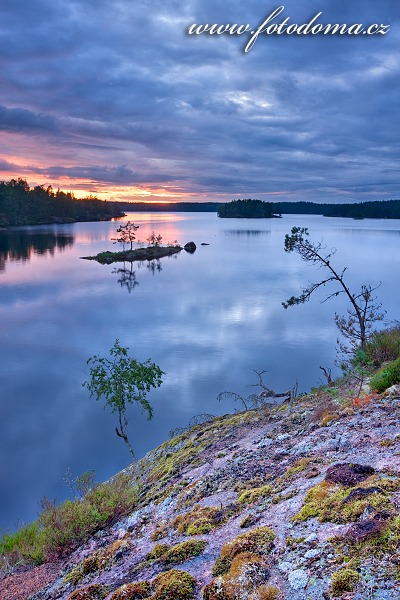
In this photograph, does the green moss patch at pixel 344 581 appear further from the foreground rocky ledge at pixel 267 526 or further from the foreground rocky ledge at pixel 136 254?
the foreground rocky ledge at pixel 136 254

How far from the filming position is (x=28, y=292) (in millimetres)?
53438

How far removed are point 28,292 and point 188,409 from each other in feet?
124

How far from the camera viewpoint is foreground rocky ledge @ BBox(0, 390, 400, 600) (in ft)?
12.5

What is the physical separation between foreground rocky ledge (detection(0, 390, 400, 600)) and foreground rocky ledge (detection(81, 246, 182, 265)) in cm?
7538

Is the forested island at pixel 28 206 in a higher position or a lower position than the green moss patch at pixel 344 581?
higher

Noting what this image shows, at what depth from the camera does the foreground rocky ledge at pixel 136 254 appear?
8284cm

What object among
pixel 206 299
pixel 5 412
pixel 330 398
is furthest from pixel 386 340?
pixel 206 299

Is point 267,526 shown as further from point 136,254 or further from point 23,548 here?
point 136,254

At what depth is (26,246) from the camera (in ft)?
314

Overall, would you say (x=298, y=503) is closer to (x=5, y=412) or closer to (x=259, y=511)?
(x=259, y=511)

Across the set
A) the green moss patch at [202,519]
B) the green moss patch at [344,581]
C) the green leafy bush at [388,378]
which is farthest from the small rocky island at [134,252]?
the green moss patch at [344,581]

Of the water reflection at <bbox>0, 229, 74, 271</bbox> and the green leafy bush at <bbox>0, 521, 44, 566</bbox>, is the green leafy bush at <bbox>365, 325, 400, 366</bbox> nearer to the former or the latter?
the green leafy bush at <bbox>0, 521, 44, 566</bbox>

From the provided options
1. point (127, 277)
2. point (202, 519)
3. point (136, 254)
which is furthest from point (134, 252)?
point (202, 519)

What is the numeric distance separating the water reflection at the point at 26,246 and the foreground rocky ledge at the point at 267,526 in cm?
6776
